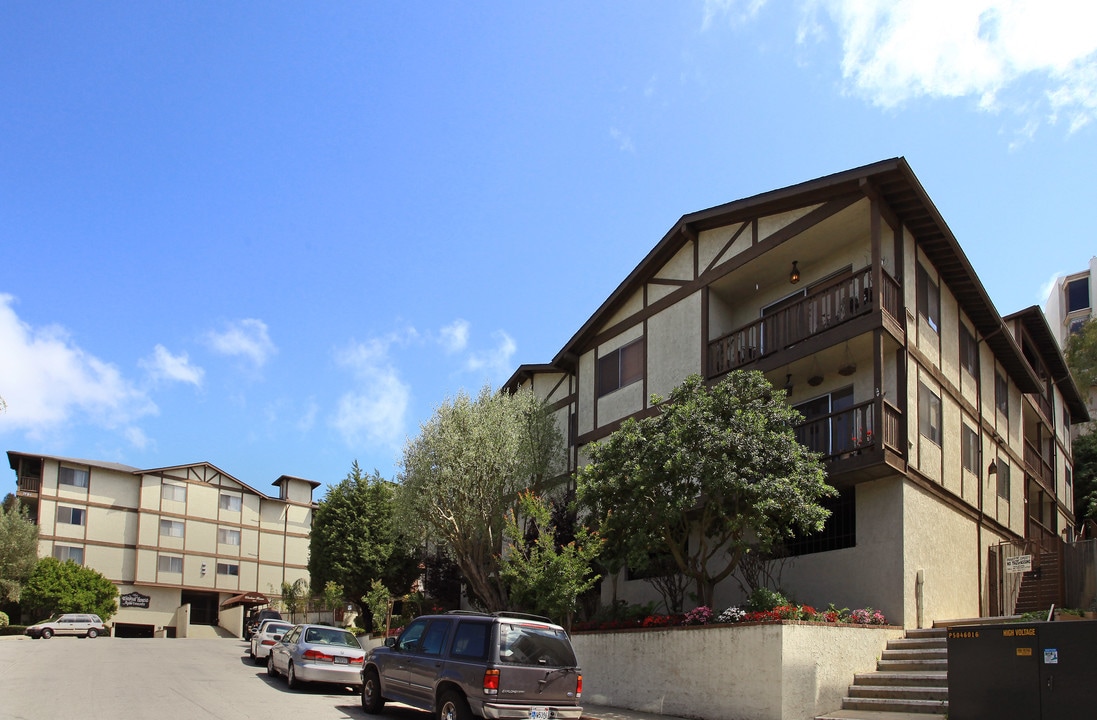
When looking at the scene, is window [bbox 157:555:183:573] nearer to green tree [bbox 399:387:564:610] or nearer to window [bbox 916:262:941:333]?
green tree [bbox 399:387:564:610]

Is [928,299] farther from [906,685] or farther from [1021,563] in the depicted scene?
[906,685]

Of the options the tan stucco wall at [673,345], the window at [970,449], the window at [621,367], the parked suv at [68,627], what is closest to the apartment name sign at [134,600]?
the parked suv at [68,627]

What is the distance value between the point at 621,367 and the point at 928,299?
811cm

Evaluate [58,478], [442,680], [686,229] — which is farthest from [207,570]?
[442,680]

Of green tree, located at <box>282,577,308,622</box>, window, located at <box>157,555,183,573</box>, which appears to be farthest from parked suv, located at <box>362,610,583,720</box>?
window, located at <box>157,555,183,573</box>

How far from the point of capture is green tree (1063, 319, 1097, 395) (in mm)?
43750

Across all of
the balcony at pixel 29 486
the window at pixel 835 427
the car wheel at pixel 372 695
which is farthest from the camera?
the balcony at pixel 29 486

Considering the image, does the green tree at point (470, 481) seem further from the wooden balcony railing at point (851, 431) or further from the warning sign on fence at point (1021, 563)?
the warning sign on fence at point (1021, 563)

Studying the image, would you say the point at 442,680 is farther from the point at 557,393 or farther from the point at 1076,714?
the point at 557,393

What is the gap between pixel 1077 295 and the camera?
66.2 m

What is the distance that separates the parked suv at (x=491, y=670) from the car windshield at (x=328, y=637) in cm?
518

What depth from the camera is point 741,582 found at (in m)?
19.7

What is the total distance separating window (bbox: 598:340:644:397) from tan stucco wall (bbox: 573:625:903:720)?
8499 mm

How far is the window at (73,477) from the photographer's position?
196 feet
